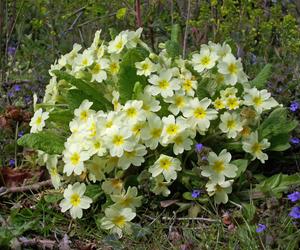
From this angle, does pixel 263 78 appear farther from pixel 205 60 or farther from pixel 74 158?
pixel 74 158

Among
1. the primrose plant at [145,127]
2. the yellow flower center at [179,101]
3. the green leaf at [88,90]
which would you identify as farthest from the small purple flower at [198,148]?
the green leaf at [88,90]

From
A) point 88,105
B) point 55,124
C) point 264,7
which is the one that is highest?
point 88,105

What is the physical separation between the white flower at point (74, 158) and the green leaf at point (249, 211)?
703mm

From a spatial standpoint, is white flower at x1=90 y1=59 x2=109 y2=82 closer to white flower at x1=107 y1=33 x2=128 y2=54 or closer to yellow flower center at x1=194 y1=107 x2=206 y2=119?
white flower at x1=107 y1=33 x2=128 y2=54

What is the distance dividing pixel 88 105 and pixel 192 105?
1.51ft

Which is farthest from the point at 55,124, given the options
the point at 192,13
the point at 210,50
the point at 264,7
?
the point at 264,7

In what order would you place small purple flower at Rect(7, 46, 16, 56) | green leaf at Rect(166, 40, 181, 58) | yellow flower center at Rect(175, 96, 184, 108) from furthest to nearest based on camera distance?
small purple flower at Rect(7, 46, 16, 56) → green leaf at Rect(166, 40, 181, 58) → yellow flower center at Rect(175, 96, 184, 108)

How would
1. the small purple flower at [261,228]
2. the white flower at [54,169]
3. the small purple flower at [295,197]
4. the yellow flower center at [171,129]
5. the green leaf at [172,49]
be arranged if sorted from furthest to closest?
the green leaf at [172,49], the white flower at [54,169], the yellow flower center at [171,129], the small purple flower at [295,197], the small purple flower at [261,228]

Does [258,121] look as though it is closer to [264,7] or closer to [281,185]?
[281,185]

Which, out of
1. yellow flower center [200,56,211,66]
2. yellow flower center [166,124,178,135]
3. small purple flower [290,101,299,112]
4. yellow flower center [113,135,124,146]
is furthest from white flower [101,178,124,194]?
small purple flower [290,101,299,112]

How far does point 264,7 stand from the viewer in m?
5.74

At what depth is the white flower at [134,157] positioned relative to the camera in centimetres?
296

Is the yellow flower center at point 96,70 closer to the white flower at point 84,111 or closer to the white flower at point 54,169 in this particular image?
the white flower at point 84,111

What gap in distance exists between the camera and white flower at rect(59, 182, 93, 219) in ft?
9.88
